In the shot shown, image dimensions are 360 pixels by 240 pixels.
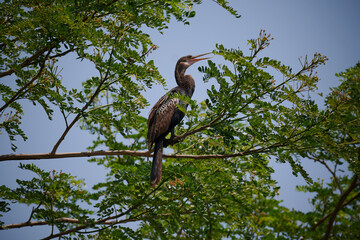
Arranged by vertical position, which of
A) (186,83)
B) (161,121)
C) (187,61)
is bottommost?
(161,121)

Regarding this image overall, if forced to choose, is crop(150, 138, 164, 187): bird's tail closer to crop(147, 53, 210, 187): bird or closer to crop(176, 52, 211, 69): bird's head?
crop(147, 53, 210, 187): bird

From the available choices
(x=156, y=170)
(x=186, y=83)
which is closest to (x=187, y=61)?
(x=186, y=83)

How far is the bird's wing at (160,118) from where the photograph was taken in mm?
4605

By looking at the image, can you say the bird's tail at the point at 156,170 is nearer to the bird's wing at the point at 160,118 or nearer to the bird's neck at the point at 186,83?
the bird's wing at the point at 160,118

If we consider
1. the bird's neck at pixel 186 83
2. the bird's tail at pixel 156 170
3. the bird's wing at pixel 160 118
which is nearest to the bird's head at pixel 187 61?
the bird's neck at pixel 186 83

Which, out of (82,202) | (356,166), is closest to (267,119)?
(356,166)

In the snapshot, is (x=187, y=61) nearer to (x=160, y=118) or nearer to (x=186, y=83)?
(x=186, y=83)

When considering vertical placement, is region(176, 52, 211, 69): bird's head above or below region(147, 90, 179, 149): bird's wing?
above

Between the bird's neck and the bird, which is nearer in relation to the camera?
the bird

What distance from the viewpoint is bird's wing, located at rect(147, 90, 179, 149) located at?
4.61 meters

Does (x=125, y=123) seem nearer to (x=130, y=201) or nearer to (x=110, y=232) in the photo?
(x=130, y=201)

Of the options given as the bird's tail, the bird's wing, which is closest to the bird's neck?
the bird's wing

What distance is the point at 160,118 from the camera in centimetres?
471

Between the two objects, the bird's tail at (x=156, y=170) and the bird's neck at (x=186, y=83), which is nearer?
the bird's tail at (x=156, y=170)
